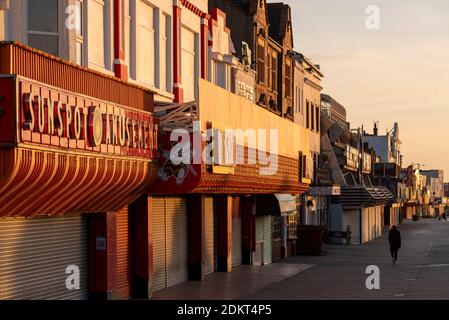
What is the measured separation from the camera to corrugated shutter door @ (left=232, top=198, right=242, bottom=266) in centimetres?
3803

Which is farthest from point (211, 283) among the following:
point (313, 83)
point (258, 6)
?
point (313, 83)

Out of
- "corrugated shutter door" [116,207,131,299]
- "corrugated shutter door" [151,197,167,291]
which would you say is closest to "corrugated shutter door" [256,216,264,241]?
"corrugated shutter door" [151,197,167,291]

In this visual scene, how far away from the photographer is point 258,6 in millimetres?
44812

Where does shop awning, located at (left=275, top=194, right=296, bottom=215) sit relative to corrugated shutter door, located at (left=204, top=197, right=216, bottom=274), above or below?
above

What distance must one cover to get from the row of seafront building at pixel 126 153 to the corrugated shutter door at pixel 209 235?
8 centimetres

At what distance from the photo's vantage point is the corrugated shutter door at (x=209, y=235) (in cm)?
3391

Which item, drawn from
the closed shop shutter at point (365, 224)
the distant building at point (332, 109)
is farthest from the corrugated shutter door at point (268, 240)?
the distant building at point (332, 109)

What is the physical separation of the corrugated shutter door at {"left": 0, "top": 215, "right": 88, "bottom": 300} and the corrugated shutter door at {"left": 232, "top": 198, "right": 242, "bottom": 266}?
1508cm

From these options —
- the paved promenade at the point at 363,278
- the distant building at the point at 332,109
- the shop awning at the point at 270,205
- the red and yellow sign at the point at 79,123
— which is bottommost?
the paved promenade at the point at 363,278

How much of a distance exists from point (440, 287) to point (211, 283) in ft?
23.3

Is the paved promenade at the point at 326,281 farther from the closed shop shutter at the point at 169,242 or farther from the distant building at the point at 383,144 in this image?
the distant building at the point at 383,144

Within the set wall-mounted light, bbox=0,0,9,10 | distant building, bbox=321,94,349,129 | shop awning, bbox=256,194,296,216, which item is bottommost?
shop awning, bbox=256,194,296,216

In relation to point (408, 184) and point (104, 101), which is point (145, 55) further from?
point (408, 184)

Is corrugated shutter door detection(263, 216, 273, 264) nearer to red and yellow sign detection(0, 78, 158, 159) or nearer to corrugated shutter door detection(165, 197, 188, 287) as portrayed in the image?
corrugated shutter door detection(165, 197, 188, 287)
